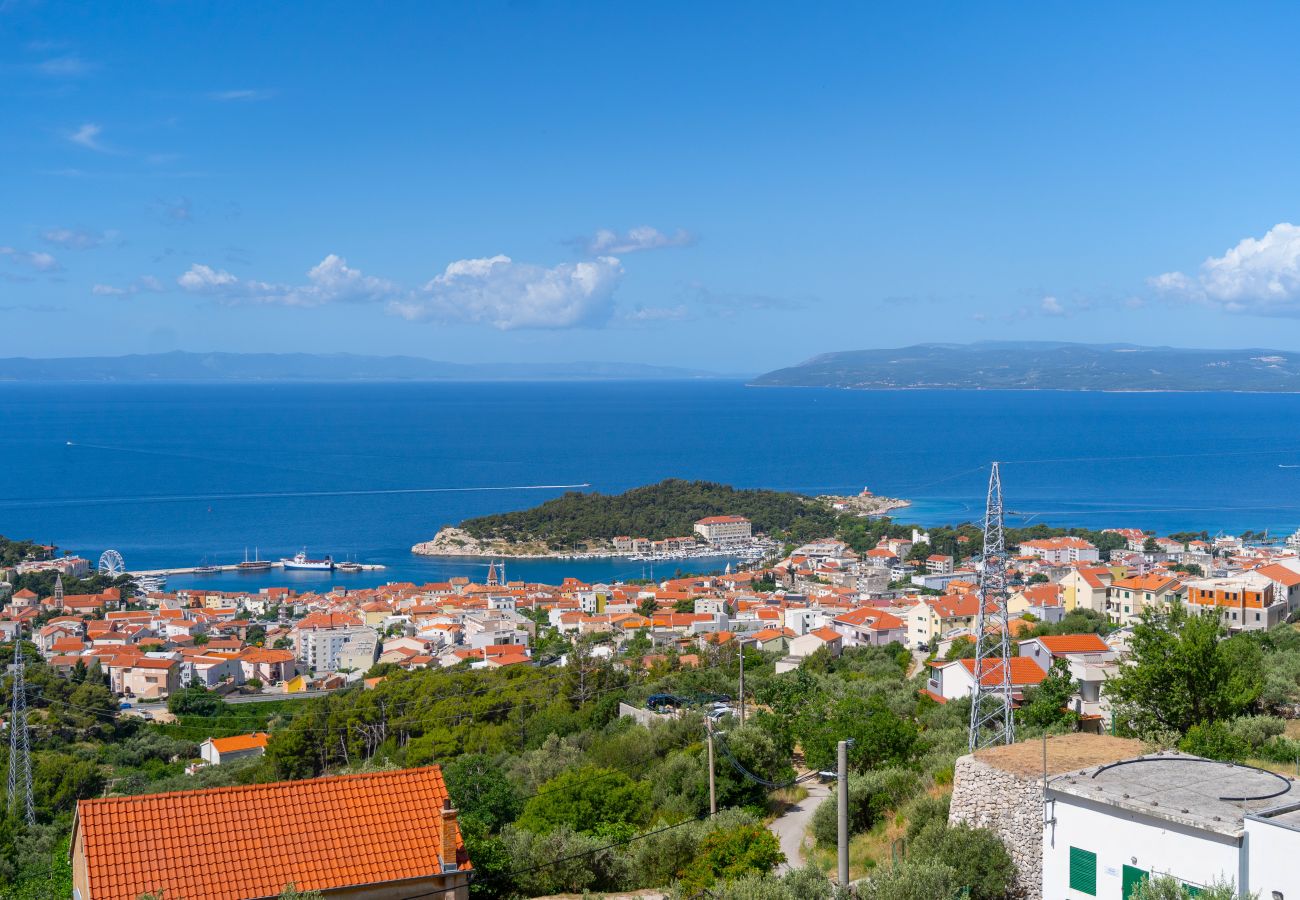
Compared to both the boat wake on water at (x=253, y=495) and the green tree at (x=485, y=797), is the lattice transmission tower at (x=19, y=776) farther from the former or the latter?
the boat wake on water at (x=253, y=495)

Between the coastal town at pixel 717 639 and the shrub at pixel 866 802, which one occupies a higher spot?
the shrub at pixel 866 802

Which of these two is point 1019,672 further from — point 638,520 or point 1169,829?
point 638,520

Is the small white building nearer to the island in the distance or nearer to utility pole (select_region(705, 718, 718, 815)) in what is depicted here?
utility pole (select_region(705, 718, 718, 815))

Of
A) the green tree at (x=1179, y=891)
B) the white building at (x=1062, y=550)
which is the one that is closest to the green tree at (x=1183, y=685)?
the green tree at (x=1179, y=891)

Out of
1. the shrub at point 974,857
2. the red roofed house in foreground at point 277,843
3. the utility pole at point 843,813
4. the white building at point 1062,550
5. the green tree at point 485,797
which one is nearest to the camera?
the utility pole at point 843,813

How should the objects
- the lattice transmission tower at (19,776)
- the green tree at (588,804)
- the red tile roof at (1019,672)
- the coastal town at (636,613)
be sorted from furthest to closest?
the coastal town at (636,613), the red tile roof at (1019,672), the lattice transmission tower at (19,776), the green tree at (588,804)

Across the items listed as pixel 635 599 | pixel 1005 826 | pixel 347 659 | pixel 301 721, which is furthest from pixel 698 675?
pixel 635 599
